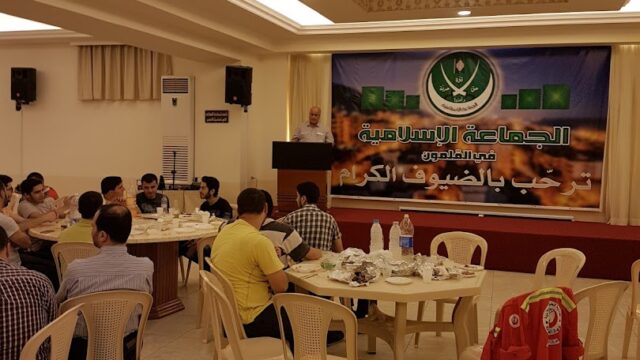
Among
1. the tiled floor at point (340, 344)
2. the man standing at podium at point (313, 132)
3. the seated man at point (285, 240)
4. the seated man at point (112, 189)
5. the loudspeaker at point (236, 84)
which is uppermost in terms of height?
the loudspeaker at point (236, 84)

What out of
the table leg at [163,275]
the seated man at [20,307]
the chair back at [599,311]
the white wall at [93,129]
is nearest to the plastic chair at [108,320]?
the seated man at [20,307]

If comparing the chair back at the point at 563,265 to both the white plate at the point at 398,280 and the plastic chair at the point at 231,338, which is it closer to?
the white plate at the point at 398,280

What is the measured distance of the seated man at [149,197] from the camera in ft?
22.3

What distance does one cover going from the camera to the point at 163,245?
18.8ft

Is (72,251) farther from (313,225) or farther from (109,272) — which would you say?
(313,225)

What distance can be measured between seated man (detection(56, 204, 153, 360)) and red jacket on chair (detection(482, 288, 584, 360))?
1986 millimetres

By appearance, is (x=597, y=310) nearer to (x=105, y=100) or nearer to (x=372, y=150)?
(x=372, y=150)

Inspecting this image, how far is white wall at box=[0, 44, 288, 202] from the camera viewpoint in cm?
983

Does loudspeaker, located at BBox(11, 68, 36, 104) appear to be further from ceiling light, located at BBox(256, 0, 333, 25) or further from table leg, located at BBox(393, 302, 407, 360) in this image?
table leg, located at BBox(393, 302, 407, 360)

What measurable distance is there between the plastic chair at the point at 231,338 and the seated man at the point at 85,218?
1.50 metres

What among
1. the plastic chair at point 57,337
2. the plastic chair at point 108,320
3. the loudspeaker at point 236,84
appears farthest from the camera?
the loudspeaker at point 236,84

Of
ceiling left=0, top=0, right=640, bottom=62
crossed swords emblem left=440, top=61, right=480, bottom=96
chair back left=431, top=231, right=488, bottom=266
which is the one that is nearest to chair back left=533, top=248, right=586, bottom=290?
chair back left=431, top=231, right=488, bottom=266

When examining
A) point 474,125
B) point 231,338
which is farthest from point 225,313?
point 474,125

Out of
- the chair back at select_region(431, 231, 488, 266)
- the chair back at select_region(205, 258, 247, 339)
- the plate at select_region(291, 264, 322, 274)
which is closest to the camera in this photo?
the chair back at select_region(205, 258, 247, 339)
